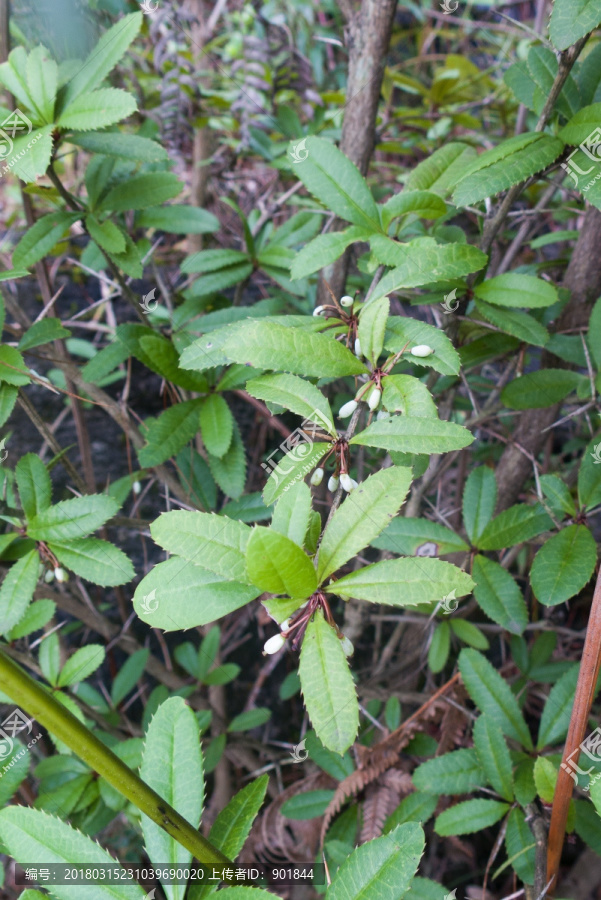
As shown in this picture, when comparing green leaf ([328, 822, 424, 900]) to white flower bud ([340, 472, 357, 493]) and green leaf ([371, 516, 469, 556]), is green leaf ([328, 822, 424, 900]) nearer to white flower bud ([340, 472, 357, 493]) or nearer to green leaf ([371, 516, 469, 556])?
white flower bud ([340, 472, 357, 493])

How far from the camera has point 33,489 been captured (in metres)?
1.24

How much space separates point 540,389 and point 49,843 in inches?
47.9

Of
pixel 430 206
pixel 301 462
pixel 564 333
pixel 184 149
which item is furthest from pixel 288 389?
pixel 184 149

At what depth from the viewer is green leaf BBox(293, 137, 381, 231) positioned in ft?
3.61

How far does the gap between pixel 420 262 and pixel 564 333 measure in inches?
28.3

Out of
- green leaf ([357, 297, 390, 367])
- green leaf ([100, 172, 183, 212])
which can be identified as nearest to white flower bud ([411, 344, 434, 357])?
green leaf ([357, 297, 390, 367])

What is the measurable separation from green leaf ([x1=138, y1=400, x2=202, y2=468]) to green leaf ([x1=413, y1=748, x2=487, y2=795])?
86cm

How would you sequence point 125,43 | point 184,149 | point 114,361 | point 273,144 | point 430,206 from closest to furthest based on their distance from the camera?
point 430,206 → point 125,43 → point 114,361 → point 273,144 → point 184,149

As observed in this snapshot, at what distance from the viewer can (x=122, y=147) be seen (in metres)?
1.22

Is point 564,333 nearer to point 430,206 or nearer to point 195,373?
point 430,206

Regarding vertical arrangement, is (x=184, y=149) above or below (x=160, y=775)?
above

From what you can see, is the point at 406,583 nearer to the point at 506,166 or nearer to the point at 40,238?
the point at 506,166

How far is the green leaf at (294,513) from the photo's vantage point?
2.52 feet

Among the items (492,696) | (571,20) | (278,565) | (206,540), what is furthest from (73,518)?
(571,20)
